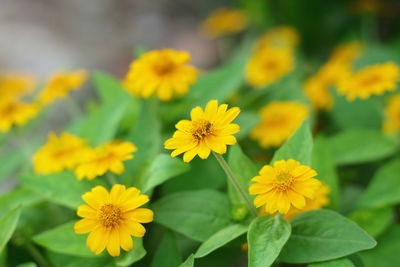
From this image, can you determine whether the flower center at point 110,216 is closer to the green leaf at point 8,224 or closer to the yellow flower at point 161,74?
the green leaf at point 8,224

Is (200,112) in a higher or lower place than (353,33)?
higher

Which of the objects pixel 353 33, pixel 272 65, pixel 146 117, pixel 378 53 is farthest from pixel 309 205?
pixel 353 33

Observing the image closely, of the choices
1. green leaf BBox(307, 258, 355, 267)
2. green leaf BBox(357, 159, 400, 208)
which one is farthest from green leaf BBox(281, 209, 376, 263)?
green leaf BBox(357, 159, 400, 208)

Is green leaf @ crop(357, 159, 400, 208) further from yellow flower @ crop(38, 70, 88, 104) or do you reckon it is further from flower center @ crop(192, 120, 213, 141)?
yellow flower @ crop(38, 70, 88, 104)

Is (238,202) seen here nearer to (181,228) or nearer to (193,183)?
(181,228)

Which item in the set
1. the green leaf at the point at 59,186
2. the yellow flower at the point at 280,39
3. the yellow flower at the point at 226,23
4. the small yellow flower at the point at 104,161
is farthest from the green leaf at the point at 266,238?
the yellow flower at the point at 226,23
